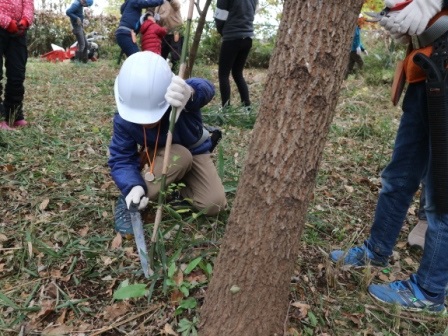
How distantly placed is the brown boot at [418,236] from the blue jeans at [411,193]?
44 centimetres

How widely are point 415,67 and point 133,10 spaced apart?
399cm

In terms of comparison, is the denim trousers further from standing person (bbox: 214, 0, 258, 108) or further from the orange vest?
the orange vest

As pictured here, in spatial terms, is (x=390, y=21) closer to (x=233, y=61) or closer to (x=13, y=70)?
(x=233, y=61)

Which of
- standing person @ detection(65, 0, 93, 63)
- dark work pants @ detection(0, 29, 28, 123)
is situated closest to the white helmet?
dark work pants @ detection(0, 29, 28, 123)

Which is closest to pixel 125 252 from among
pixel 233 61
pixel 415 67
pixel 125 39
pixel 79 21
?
pixel 415 67

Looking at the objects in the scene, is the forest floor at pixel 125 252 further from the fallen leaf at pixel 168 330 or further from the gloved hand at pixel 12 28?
the gloved hand at pixel 12 28

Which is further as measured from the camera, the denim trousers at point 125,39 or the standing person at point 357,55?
the standing person at point 357,55

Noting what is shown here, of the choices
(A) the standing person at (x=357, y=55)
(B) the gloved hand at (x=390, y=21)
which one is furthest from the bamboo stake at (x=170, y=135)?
(A) the standing person at (x=357, y=55)

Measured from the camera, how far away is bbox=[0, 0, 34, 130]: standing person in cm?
370

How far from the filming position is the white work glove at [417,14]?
5.11 ft

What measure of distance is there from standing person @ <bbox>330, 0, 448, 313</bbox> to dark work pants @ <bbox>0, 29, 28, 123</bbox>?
3.39m

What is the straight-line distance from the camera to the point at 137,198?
213cm

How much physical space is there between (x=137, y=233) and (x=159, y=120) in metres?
0.60

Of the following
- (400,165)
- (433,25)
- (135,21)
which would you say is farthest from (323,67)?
(135,21)
